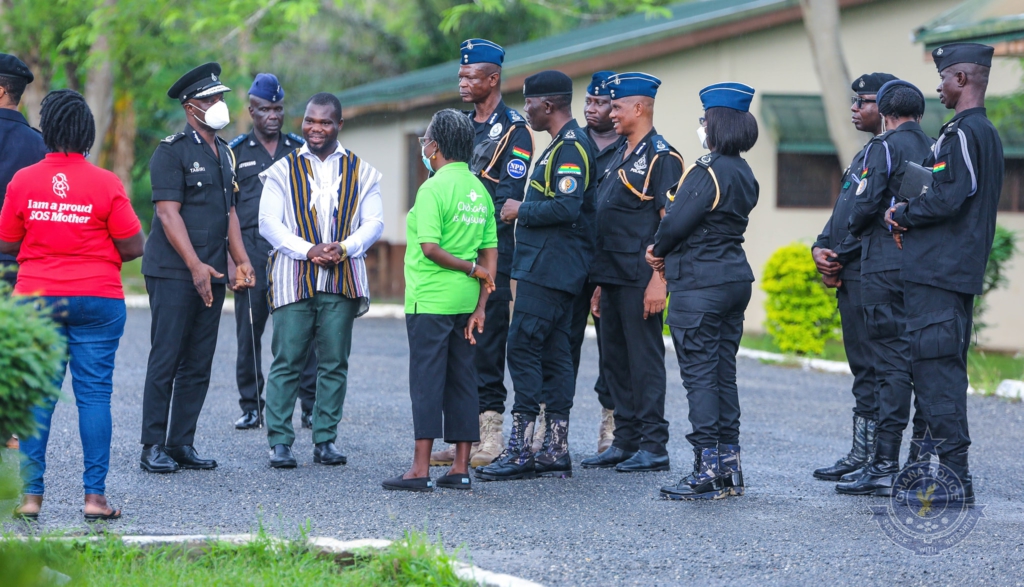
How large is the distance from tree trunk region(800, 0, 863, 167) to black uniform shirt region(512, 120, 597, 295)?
7818 mm

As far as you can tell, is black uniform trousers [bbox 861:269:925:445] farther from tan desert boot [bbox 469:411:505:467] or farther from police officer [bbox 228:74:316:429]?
police officer [bbox 228:74:316:429]

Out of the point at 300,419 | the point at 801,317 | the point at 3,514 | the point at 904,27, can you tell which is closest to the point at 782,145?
the point at 904,27

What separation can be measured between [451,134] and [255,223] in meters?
2.80

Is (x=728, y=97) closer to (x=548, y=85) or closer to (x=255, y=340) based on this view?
(x=548, y=85)

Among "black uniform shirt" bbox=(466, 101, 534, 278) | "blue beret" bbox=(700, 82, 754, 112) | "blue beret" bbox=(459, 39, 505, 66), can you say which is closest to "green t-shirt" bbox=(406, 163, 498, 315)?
"black uniform shirt" bbox=(466, 101, 534, 278)

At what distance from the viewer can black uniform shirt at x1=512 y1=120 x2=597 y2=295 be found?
20.6 feet

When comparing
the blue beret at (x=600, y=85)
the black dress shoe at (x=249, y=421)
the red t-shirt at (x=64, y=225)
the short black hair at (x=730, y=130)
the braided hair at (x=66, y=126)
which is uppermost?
the blue beret at (x=600, y=85)

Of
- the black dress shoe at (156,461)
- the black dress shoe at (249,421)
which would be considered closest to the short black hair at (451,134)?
the black dress shoe at (156,461)

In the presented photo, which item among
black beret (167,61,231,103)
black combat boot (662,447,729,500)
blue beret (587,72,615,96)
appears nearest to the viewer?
black combat boot (662,447,729,500)

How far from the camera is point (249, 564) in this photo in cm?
436

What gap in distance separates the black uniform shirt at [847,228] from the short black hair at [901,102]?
0.30 meters

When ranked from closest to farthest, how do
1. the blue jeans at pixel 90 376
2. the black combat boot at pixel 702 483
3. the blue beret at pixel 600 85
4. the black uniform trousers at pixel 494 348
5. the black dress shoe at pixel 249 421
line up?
1. the blue jeans at pixel 90 376
2. the black combat boot at pixel 702 483
3. the black uniform trousers at pixel 494 348
4. the blue beret at pixel 600 85
5. the black dress shoe at pixel 249 421

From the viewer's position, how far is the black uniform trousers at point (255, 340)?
26.1ft

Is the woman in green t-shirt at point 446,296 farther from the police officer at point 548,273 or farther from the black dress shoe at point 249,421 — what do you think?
the black dress shoe at point 249,421
